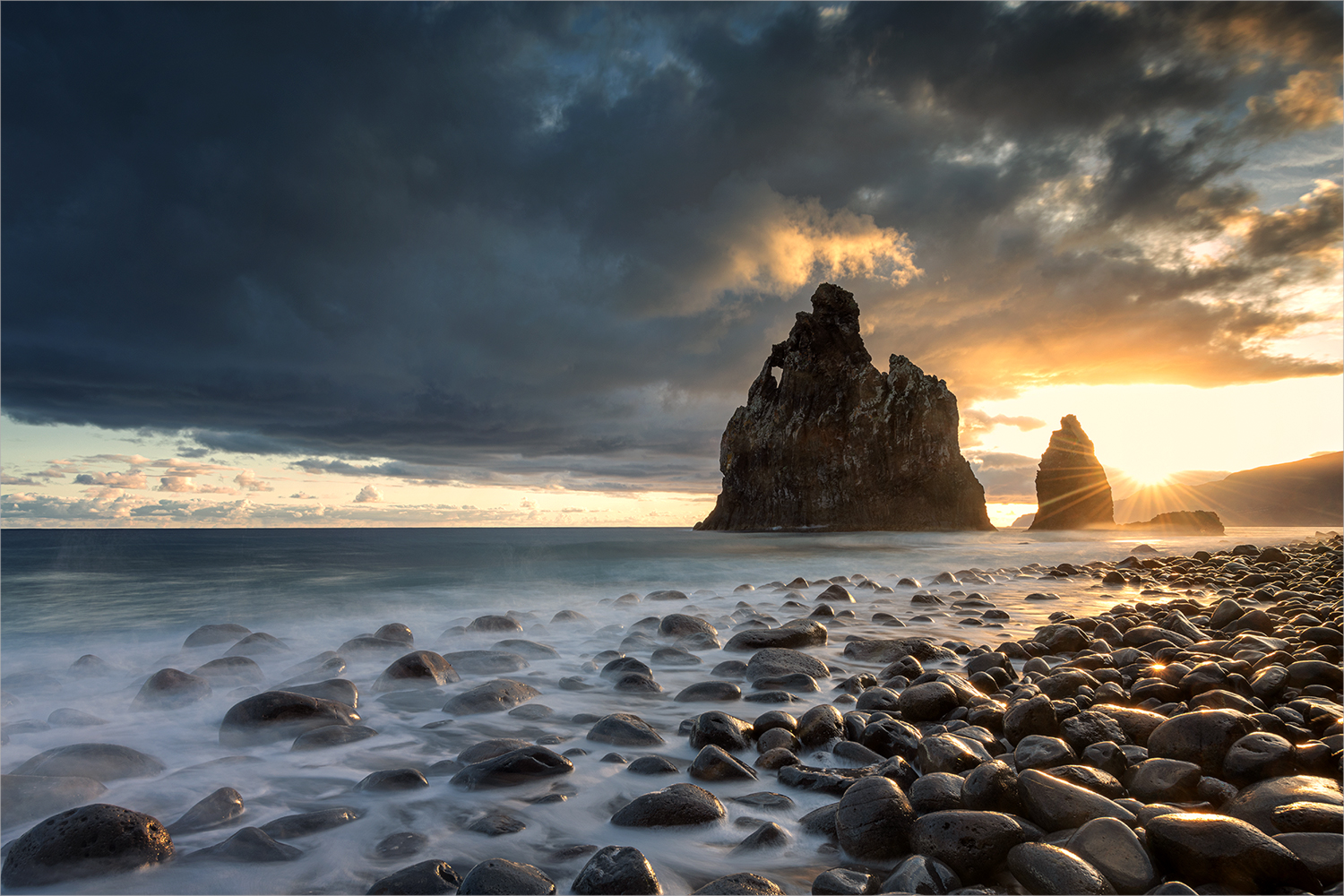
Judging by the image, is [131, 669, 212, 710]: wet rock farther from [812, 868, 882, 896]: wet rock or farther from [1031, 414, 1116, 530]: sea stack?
[1031, 414, 1116, 530]: sea stack

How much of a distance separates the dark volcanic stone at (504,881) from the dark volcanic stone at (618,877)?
0.39ft

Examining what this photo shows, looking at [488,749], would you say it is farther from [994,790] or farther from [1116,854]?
[1116,854]

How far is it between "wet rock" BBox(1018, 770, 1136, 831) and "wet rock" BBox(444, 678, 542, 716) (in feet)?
11.2

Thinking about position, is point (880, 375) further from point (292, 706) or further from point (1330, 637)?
point (292, 706)

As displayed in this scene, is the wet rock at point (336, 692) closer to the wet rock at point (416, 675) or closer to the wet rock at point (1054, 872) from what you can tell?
the wet rock at point (416, 675)

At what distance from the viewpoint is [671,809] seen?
8.18 feet

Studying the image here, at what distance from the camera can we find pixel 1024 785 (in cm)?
227

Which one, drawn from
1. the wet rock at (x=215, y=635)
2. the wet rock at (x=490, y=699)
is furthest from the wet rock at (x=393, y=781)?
the wet rock at (x=215, y=635)

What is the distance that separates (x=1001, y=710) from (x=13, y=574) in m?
26.4

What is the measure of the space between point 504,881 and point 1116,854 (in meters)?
2.02

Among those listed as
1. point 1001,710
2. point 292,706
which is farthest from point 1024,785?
point 292,706

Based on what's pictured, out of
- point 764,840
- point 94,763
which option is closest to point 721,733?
point 764,840

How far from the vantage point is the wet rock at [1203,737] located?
8.59 ft

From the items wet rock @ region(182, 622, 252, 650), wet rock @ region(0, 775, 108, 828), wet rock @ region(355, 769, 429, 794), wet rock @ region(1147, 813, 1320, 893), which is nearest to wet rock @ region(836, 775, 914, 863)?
wet rock @ region(1147, 813, 1320, 893)
